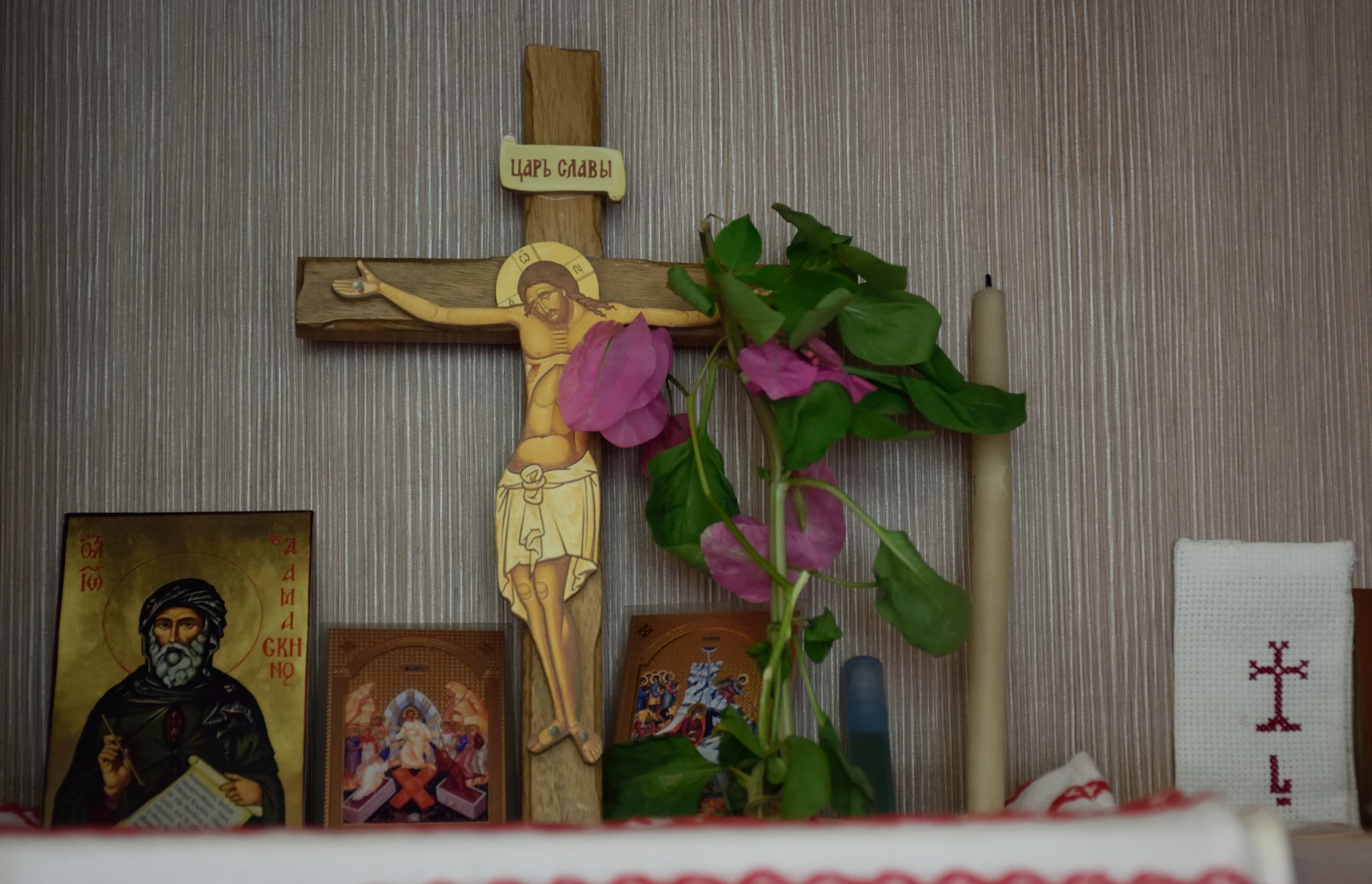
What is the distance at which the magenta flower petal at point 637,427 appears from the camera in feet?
2.85

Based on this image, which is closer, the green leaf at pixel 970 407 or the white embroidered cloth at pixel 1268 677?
the green leaf at pixel 970 407

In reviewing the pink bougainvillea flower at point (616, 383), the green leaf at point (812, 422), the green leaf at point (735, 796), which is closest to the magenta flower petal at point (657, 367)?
the pink bougainvillea flower at point (616, 383)

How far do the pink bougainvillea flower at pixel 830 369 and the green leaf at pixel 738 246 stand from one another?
0.31 feet

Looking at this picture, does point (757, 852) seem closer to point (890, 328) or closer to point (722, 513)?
point (722, 513)

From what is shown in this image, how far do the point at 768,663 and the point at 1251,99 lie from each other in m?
0.81

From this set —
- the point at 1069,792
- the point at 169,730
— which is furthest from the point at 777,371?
the point at 169,730

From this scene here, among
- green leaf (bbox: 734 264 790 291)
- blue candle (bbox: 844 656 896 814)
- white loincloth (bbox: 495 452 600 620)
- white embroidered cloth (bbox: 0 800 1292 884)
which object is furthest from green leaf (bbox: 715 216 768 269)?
white embroidered cloth (bbox: 0 800 1292 884)

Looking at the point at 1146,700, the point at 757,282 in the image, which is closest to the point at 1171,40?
the point at 757,282

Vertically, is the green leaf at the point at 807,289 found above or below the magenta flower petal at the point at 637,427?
above

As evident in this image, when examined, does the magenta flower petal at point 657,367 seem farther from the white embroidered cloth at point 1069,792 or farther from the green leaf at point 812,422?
the white embroidered cloth at point 1069,792

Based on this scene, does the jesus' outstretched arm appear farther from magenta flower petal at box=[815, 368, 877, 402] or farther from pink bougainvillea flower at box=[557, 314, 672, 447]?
magenta flower petal at box=[815, 368, 877, 402]

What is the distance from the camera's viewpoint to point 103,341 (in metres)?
0.96

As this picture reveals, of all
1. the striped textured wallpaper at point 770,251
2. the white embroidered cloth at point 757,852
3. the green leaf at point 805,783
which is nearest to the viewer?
the white embroidered cloth at point 757,852

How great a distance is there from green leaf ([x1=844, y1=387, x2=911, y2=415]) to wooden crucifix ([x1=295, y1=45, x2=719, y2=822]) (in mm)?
156
